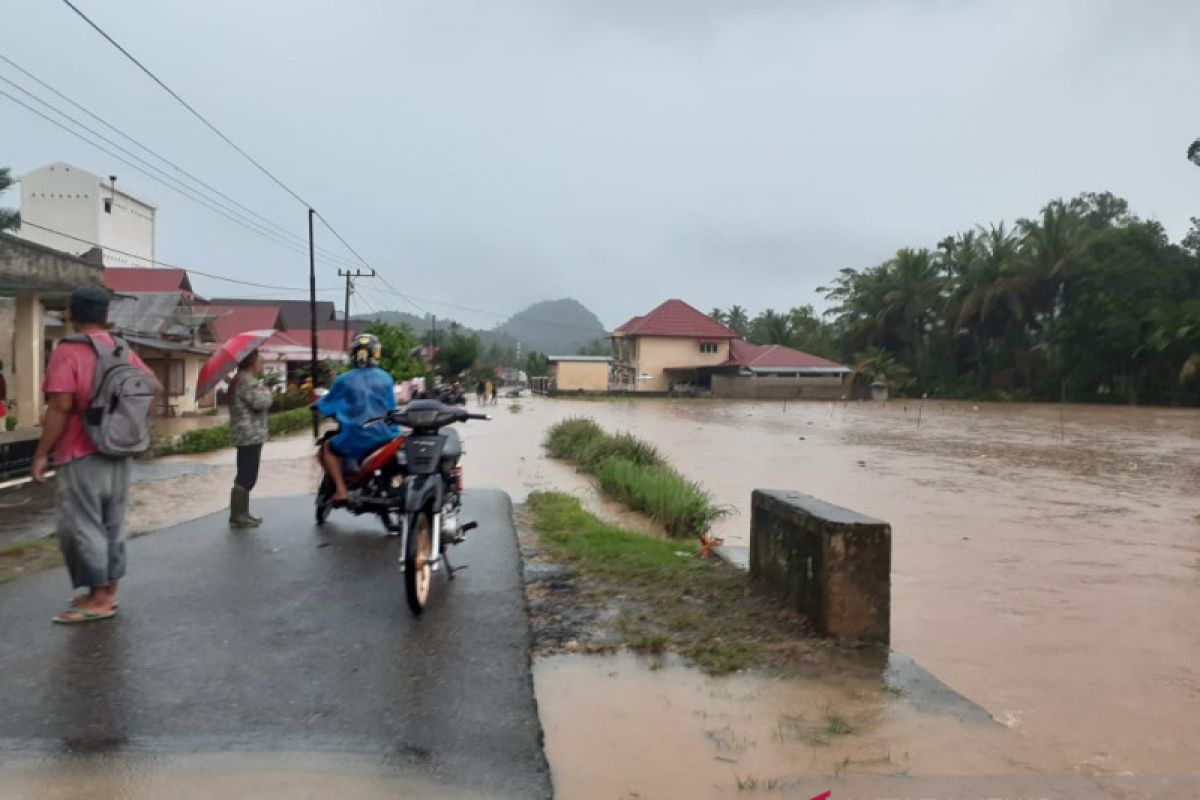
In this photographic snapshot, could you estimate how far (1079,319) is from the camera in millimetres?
50781

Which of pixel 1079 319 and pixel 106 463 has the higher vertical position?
pixel 1079 319

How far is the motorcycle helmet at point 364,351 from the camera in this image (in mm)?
7047

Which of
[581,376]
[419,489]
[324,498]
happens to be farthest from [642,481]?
[581,376]

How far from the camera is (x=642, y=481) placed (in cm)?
1129

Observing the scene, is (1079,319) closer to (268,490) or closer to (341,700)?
(268,490)

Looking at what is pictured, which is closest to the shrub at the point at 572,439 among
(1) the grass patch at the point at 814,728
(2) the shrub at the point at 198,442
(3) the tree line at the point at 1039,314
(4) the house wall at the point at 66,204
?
(2) the shrub at the point at 198,442

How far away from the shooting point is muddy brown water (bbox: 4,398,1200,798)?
11.8ft

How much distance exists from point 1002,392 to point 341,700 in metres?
58.7

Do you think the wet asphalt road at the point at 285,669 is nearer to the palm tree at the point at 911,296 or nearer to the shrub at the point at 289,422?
the shrub at the point at 289,422

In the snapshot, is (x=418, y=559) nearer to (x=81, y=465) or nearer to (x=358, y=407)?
(x=81, y=465)

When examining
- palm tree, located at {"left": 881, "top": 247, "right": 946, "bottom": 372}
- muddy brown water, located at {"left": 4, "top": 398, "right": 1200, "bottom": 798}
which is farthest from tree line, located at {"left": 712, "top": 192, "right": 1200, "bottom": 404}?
muddy brown water, located at {"left": 4, "top": 398, "right": 1200, "bottom": 798}

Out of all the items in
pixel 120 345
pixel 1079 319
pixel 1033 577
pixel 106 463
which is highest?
pixel 1079 319

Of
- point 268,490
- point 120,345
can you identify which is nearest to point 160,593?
point 120,345

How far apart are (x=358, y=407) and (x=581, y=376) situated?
62613 mm
